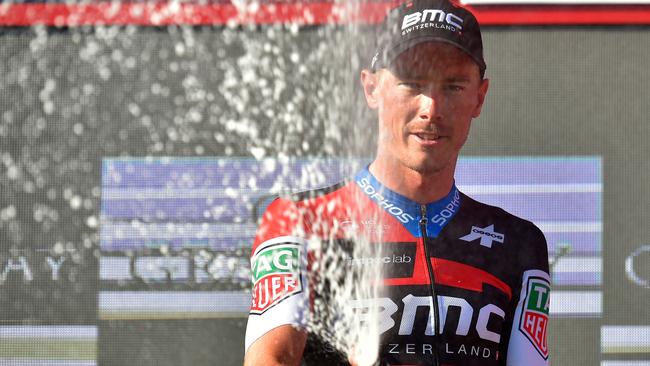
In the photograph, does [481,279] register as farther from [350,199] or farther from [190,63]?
[190,63]

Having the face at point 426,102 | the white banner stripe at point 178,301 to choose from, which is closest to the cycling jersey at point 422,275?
the face at point 426,102

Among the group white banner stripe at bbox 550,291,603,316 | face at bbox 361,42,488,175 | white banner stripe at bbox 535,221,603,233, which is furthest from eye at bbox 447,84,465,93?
white banner stripe at bbox 550,291,603,316

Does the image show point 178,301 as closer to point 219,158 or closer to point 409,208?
point 219,158

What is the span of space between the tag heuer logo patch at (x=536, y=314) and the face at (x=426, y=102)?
293 mm

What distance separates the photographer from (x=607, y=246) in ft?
7.20

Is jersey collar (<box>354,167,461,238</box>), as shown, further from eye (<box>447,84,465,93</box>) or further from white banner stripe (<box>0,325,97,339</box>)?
white banner stripe (<box>0,325,97,339</box>)

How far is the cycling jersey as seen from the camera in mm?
1369

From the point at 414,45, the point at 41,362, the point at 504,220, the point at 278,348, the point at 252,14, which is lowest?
the point at 41,362

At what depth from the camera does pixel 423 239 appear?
1.48 meters

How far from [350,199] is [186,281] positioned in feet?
2.80

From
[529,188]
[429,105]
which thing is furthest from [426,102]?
[529,188]

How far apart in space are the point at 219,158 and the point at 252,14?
430 mm

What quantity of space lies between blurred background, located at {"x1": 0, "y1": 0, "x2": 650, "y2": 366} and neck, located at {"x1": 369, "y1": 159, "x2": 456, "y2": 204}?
66 centimetres

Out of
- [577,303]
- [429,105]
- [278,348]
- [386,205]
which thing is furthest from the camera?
[577,303]
